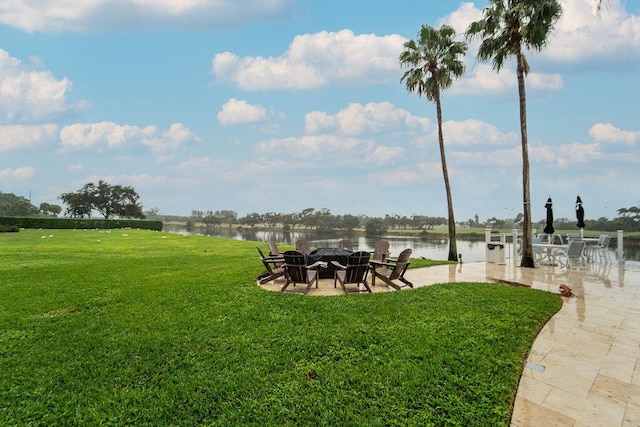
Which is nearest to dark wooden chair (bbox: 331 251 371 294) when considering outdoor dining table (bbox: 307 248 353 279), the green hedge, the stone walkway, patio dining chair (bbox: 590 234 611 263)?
the stone walkway

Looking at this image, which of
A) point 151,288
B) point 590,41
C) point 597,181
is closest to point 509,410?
point 151,288

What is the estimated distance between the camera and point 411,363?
3.40 m

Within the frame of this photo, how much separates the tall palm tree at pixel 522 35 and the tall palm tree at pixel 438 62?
3374 millimetres

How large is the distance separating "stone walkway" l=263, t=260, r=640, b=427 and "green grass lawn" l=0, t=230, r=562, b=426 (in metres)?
0.18

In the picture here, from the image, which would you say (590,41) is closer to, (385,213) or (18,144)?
(385,213)

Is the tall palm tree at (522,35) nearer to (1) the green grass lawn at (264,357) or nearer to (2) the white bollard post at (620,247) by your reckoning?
(2) the white bollard post at (620,247)

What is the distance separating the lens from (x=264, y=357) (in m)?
3.60

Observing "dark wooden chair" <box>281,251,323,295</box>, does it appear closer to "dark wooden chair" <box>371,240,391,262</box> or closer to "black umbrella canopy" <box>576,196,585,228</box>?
"dark wooden chair" <box>371,240,391,262</box>

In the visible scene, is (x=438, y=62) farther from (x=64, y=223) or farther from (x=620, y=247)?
(x=64, y=223)

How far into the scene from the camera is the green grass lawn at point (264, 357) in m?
2.74

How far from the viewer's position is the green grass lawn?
8.98 feet

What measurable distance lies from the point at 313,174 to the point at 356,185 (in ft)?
39.4

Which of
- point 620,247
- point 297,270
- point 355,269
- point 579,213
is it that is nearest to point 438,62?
point 579,213

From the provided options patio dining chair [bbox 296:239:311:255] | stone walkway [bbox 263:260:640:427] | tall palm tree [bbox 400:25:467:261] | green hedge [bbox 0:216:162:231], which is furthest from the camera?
green hedge [bbox 0:216:162:231]
